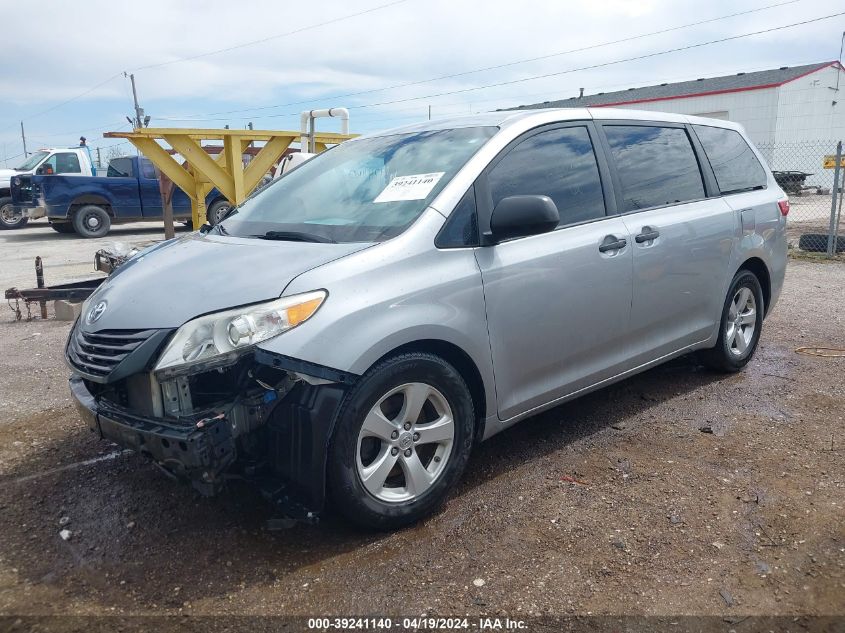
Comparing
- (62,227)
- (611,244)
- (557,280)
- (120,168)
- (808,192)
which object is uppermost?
(120,168)

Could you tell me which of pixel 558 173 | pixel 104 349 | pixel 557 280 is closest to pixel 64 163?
pixel 104 349

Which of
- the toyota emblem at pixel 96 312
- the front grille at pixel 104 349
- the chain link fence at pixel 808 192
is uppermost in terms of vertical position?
the toyota emblem at pixel 96 312

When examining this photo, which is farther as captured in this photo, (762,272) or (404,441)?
(762,272)

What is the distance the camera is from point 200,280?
9.44ft

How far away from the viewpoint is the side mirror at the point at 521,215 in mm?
3133

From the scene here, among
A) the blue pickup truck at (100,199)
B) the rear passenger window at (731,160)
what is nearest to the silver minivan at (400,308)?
the rear passenger window at (731,160)

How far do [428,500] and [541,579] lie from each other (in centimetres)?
62

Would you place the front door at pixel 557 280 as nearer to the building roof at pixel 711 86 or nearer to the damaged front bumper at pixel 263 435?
the damaged front bumper at pixel 263 435

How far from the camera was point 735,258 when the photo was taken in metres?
4.66

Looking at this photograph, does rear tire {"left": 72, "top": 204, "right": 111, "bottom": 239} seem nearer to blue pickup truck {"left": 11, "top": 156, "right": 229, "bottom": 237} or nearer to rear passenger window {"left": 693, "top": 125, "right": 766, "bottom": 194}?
blue pickup truck {"left": 11, "top": 156, "right": 229, "bottom": 237}

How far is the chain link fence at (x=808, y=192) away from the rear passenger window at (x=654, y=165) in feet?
23.4

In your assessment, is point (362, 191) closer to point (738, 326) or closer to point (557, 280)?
point (557, 280)

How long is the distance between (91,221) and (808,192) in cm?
2942

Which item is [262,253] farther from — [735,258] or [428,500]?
[735,258]
